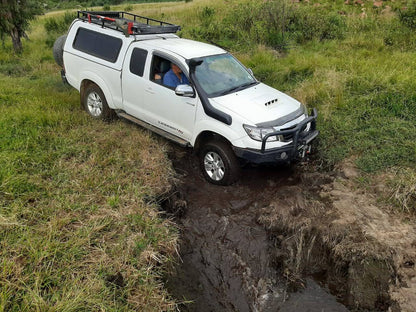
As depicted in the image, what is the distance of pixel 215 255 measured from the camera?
419 cm

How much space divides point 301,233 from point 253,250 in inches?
26.0

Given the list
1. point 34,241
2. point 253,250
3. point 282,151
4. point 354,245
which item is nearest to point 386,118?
point 282,151

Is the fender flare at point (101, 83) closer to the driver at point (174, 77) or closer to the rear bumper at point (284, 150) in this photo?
the driver at point (174, 77)

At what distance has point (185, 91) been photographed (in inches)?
198

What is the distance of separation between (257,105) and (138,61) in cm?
228

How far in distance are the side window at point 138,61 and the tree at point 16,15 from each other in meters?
7.52

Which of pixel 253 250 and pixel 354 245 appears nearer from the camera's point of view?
pixel 354 245

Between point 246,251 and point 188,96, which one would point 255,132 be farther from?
point 246,251

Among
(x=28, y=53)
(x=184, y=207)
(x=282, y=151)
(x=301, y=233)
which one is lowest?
(x=28, y=53)

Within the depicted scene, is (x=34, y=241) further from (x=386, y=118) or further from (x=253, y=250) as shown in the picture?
(x=386, y=118)

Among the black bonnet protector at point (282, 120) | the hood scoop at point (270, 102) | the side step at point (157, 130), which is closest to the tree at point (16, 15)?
the side step at point (157, 130)

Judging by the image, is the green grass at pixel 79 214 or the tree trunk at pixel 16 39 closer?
the green grass at pixel 79 214

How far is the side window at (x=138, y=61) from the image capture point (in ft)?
18.8

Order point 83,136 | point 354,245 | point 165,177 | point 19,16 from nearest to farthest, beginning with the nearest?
1. point 354,245
2. point 165,177
3. point 83,136
4. point 19,16
